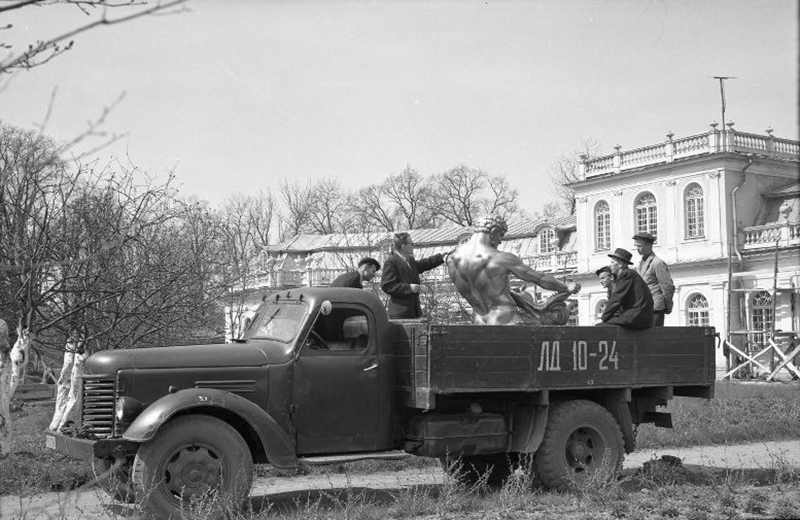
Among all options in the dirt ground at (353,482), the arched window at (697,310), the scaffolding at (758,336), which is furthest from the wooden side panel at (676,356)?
the arched window at (697,310)

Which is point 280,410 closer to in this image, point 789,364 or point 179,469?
point 179,469

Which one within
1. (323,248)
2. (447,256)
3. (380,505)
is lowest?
(380,505)

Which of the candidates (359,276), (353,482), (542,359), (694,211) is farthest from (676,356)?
(694,211)

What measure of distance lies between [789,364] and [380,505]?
36.0 m

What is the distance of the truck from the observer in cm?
866

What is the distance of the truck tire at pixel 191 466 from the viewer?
842 centimetres

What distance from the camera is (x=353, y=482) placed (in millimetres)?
11445

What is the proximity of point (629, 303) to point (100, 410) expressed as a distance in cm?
523

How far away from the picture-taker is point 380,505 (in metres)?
9.48

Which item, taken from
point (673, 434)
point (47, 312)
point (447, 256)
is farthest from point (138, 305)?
point (673, 434)

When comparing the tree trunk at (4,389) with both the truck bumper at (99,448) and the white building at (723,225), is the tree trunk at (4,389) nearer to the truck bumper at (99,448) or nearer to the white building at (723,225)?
the truck bumper at (99,448)

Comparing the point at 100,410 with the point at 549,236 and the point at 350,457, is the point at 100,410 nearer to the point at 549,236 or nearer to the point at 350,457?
the point at 350,457

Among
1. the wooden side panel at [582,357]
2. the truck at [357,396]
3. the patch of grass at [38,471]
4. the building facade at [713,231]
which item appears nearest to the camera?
the truck at [357,396]

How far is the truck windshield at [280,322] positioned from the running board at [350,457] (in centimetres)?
108
